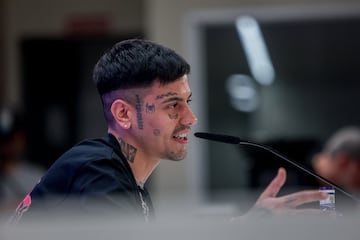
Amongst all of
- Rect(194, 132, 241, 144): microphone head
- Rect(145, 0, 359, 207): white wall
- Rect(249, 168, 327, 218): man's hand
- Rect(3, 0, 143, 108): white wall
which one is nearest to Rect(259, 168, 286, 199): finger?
Rect(249, 168, 327, 218): man's hand

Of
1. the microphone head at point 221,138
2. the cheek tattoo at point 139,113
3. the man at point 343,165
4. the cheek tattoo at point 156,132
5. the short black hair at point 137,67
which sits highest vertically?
the short black hair at point 137,67

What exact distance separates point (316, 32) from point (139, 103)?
12.8ft

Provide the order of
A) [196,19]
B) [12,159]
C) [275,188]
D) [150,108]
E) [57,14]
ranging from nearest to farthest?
[150,108] → [275,188] → [12,159] → [196,19] → [57,14]

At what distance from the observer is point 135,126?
3.59 ft

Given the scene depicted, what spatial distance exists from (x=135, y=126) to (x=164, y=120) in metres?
0.05

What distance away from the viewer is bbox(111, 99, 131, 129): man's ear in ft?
3.52

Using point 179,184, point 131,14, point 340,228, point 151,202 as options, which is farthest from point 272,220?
point 131,14

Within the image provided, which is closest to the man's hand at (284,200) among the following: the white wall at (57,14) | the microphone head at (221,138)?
the microphone head at (221,138)

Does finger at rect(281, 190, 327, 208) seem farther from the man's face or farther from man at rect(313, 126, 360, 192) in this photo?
man at rect(313, 126, 360, 192)

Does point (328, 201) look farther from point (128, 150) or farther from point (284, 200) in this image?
point (128, 150)

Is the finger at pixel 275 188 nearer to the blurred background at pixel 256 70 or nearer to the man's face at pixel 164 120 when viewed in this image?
the man's face at pixel 164 120

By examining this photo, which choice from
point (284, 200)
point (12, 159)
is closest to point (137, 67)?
point (284, 200)

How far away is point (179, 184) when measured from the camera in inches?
189

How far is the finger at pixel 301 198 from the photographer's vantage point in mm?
1107
